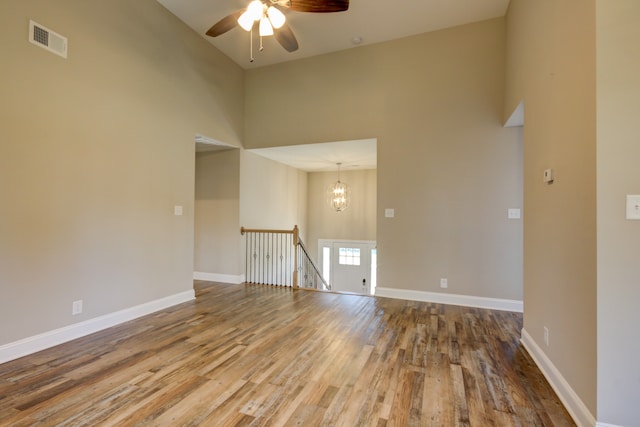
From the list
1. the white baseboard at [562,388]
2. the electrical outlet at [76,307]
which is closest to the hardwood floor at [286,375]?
the white baseboard at [562,388]

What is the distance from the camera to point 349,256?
8484mm

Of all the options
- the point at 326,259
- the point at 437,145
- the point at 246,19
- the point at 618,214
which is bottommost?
the point at 326,259

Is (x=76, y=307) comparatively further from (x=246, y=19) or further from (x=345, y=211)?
(x=345, y=211)

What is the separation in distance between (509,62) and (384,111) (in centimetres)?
167

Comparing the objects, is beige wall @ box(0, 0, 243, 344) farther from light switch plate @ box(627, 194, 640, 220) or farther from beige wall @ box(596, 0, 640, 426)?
light switch plate @ box(627, 194, 640, 220)

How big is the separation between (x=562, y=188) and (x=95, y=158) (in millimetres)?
4231

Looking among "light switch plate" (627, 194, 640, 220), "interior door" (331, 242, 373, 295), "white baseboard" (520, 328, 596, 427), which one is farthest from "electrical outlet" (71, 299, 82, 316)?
"interior door" (331, 242, 373, 295)

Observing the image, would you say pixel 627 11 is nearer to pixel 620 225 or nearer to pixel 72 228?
pixel 620 225

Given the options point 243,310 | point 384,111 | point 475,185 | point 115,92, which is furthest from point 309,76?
point 243,310

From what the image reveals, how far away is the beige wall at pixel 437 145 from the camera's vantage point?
13.1 feet

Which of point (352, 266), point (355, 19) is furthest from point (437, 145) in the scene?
point (352, 266)

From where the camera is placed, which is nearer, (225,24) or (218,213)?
(225,24)

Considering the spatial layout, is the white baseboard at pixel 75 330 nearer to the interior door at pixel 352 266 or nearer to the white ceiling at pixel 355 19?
the white ceiling at pixel 355 19

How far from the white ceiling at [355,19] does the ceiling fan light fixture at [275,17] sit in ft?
4.17
